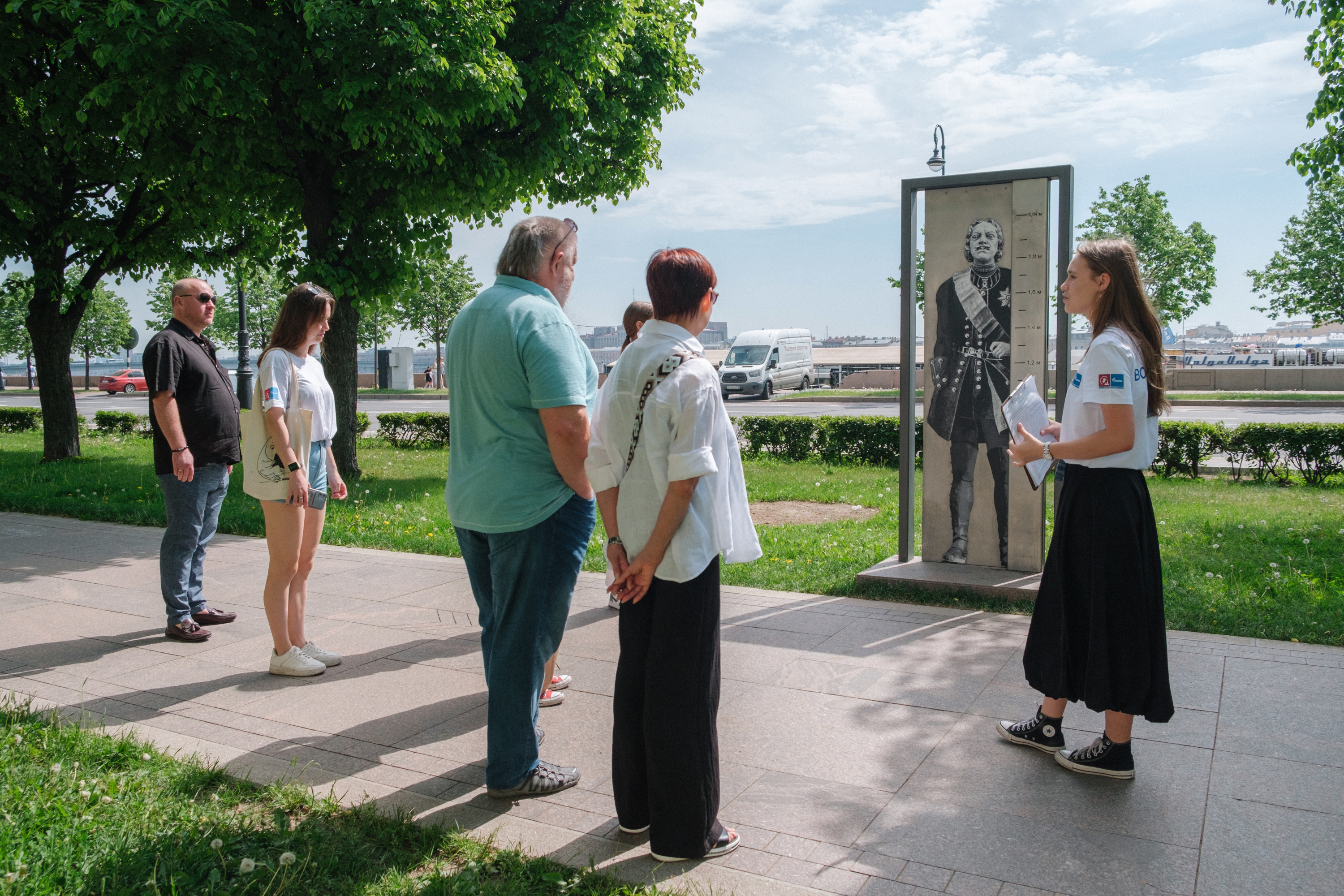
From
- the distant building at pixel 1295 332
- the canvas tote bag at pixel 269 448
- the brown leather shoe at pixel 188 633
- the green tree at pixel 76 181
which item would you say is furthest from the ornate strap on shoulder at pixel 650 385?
the distant building at pixel 1295 332

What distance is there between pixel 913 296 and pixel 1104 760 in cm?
392

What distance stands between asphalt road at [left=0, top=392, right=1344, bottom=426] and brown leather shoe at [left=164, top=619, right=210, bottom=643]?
367 inches

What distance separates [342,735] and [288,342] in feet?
6.26

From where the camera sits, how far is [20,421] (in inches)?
931

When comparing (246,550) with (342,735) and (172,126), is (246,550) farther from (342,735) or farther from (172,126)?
(172,126)

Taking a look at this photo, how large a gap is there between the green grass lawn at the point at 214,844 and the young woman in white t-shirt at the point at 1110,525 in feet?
6.12

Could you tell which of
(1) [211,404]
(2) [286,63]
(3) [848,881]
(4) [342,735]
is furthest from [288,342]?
(2) [286,63]

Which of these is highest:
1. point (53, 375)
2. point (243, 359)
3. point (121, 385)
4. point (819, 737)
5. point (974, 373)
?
point (243, 359)

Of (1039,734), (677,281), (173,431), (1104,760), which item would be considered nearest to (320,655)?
(173,431)

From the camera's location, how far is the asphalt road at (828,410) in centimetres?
2091

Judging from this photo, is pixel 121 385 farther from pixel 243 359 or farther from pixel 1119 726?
pixel 1119 726

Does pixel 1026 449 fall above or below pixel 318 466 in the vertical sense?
above

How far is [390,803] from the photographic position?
3.41 metres

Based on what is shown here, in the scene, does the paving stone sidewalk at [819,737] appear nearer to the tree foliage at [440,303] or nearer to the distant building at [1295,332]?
the tree foliage at [440,303]
